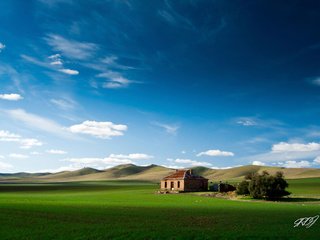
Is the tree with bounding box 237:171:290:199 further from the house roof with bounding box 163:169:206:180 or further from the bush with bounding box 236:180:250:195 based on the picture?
the house roof with bounding box 163:169:206:180

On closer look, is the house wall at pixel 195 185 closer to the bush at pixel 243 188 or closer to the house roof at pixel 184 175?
the house roof at pixel 184 175

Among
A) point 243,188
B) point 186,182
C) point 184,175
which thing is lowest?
point 243,188

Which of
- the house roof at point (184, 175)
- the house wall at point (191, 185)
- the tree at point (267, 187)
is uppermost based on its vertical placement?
the house roof at point (184, 175)

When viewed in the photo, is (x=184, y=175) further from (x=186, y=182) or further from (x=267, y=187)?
(x=267, y=187)

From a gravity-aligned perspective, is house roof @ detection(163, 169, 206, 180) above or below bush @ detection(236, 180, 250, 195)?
above

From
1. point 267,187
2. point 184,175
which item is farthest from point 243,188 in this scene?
point 184,175

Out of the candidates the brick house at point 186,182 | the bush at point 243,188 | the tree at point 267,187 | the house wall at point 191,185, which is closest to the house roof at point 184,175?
the brick house at point 186,182

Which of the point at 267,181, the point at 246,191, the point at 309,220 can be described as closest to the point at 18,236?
the point at 309,220

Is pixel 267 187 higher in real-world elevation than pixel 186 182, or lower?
lower

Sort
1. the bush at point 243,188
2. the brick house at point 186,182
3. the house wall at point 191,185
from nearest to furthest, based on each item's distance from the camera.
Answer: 1. the bush at point 243,188
2. the house wall at point 191,185
3. the brick house at point 186,182

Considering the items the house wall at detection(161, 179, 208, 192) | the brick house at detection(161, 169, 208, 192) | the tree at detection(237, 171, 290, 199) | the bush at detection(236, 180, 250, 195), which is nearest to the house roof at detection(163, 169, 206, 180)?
the brick house at detection(161, 169, 208, 192)

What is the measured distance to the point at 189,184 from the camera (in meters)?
110

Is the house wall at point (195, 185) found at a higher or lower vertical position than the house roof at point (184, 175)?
lower

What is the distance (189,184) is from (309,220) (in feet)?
241
